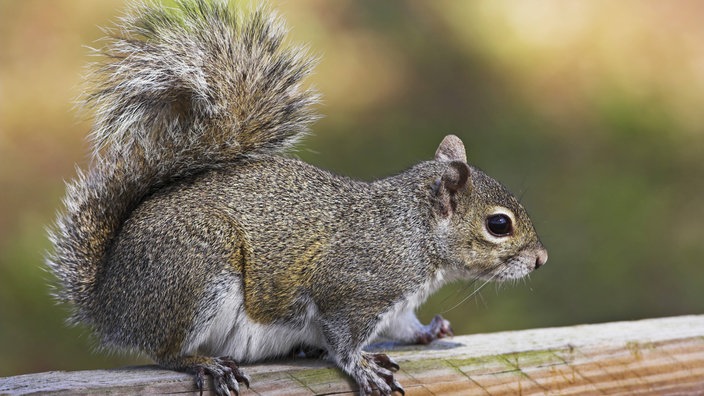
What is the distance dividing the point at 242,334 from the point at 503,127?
2611 millimetres

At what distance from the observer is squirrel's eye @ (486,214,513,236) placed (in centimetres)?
221

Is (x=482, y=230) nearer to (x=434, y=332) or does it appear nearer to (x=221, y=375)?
(x=434, y=332)

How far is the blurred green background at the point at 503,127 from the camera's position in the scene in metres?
3.69

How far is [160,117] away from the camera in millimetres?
2164

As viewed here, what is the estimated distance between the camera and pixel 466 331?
3.77 meters

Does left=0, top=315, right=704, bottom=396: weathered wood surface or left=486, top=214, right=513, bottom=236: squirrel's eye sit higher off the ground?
left=486, top=214, right=513, bottom=236: squirrel's eye

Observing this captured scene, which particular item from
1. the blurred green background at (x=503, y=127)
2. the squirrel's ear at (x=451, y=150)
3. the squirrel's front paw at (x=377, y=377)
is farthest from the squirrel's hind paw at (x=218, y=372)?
the blurred green background at (x=503, y=127)

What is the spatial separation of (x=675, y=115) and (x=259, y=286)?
3189 millimetres

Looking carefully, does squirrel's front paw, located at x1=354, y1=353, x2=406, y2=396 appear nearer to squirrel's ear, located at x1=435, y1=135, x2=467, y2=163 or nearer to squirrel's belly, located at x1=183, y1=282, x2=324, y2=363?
squirrel's belly, located at x1=183, y1=282, x2=324, y2=363

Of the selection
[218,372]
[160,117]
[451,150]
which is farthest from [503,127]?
[218,372]

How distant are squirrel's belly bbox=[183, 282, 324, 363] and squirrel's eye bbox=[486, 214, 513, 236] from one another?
450 millimetres

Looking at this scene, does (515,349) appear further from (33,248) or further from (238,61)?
(33,248)

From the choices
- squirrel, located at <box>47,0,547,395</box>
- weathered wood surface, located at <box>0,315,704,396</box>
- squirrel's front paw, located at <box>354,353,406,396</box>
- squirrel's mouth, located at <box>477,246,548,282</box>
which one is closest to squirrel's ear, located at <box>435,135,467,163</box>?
squirrel, located at <box>47,0,547,395</box>

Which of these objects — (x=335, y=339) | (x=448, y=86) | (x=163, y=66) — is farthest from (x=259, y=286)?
(x=448, y=86)
